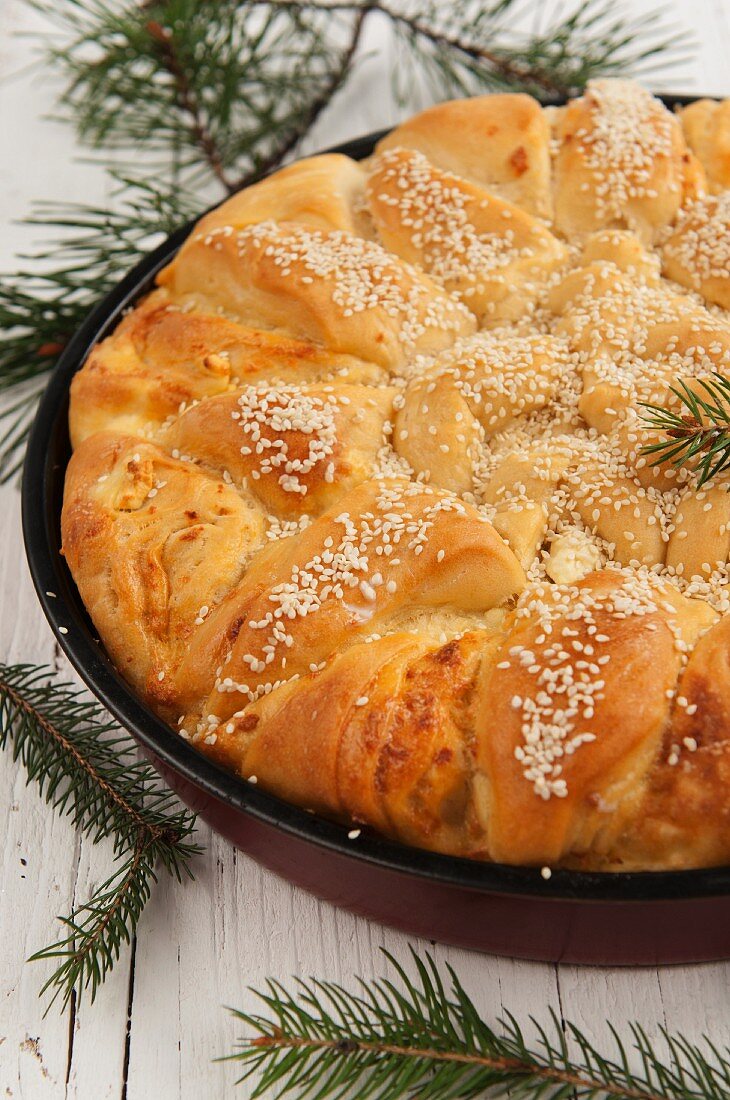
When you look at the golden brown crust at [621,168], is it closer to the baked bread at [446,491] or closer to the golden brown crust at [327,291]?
the baked bread at [446,491]

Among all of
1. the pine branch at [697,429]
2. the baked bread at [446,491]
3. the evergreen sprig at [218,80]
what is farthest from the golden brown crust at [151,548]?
the evergreen sprig at [218,80]

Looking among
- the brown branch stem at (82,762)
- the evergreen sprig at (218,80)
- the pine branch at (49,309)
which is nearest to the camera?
the brown branch stem at (82,762)

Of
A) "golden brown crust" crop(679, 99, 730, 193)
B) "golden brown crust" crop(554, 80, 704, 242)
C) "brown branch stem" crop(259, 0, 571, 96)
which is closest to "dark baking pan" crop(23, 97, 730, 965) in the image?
"golden brown crust" crop(554, 80, 704, 242)

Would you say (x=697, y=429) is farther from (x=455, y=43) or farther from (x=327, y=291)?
(x=455, y=43)

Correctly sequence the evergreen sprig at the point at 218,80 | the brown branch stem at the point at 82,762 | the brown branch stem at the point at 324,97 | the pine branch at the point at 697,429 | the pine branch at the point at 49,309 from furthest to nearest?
1. the brown branch stem at the point at 324,97
2. the evergreen sprig at the point at 218,80
3. the pine branch at the point at 49,309
4. the brown branch stem at the point at 82,762
5. the pine branch at the point at 697,429

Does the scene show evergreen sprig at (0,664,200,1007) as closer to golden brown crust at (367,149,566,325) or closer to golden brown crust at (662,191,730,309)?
golden brown crust at (367,149,566,325)

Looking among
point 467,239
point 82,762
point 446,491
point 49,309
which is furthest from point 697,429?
point 49,309
